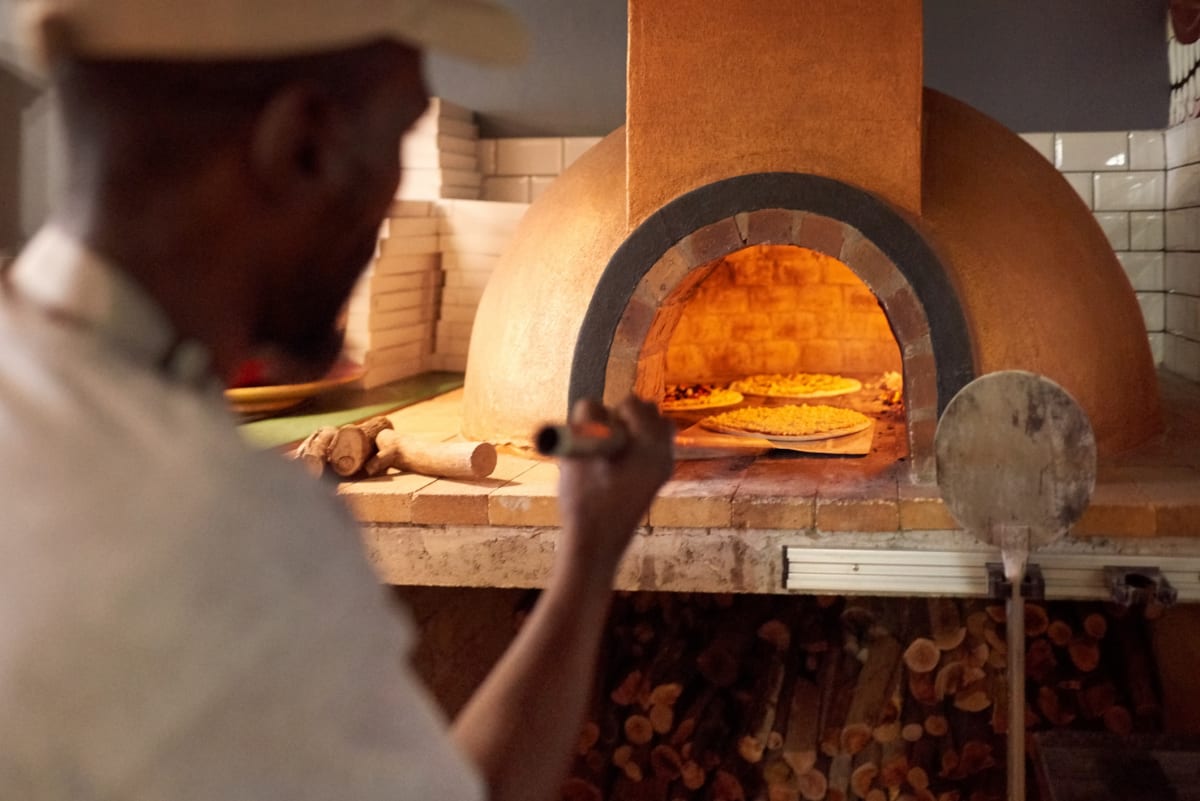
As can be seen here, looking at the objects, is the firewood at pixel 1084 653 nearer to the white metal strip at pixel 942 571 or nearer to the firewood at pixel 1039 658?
the firewood at pixel 1039 658

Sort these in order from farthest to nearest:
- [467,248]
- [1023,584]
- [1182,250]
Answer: [467,248]
[1182,250]
[1023,584]

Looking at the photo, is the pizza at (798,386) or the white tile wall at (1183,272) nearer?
the pizza at (798,386)

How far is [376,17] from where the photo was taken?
0.92 m

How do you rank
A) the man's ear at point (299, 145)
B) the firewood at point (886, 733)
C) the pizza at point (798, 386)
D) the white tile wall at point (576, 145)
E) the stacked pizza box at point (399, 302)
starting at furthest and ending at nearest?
1. the white tile wall at point (576, 145)
2. the stacked pizza box at point (399, 302)
3. the pizza at point (798, 386)
4. the firewood at point (886, 733)
5. the man's ear at point (299, 145)

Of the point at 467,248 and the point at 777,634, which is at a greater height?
the point at 467,248

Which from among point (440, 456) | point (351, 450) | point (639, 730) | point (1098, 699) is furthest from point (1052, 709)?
point (351, 450)

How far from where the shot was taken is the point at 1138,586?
3012 mm

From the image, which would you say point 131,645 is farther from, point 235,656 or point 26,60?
point 26,60

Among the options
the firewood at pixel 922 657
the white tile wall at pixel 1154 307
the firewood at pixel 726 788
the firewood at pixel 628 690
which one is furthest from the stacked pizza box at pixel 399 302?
the white tile wall at pixel 1154 307

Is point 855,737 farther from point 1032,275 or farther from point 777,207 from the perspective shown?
point 777,207

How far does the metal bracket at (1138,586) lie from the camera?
2.98m

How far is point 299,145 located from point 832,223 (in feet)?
8.83

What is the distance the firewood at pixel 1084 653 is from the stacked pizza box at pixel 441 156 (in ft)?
10.7

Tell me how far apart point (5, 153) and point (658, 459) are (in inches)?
214
